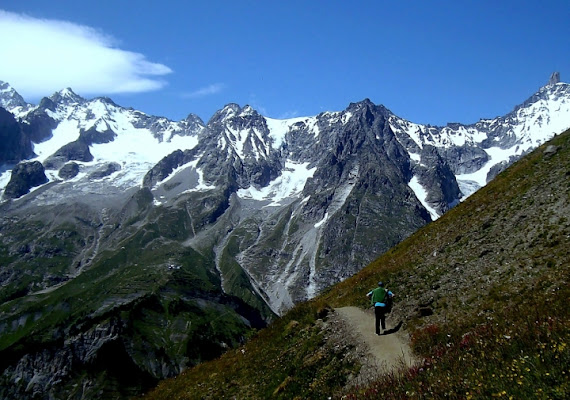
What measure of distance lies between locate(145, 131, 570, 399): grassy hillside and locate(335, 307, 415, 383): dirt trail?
644 mm

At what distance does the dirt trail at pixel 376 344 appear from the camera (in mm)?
18727

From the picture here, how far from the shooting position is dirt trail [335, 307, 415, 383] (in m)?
18.7

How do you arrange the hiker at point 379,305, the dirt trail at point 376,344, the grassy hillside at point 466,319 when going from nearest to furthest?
the grassy hillside at point 466,319, the dirt trail at point 376,344, the hiker at point 379,305

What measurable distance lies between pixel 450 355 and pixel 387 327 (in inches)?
465

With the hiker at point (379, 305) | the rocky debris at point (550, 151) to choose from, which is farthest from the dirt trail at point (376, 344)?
the rocky debris at point (550, 151)

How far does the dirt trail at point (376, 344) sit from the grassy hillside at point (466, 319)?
64 cm

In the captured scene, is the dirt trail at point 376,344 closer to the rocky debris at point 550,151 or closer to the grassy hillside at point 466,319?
the grassy hillside at point 466,319

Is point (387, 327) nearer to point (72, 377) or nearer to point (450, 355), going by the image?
point (450, 355)

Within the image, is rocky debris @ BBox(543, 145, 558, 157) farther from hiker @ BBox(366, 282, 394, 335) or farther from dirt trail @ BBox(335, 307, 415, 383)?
hiker @ BBox(366, 282, 394, 335)

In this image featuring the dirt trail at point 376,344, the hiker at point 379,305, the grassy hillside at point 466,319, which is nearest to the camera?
the grassy hillside at point 466,319

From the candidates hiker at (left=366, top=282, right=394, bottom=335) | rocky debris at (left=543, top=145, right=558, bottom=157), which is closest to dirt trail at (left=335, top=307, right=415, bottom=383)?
hiker at (left=366, top=282, right=394, bottom=335)

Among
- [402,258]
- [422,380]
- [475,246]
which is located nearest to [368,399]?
[422,380]

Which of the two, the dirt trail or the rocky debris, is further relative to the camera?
the rocky debris

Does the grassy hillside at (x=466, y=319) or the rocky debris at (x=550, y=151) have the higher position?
the rocky debris at (x=550, y=151)
